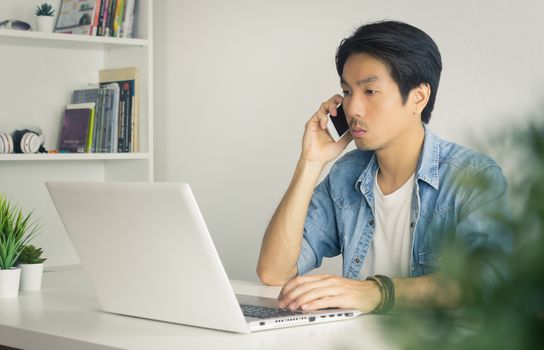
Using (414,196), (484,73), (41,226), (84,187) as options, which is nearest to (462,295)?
(84,187)

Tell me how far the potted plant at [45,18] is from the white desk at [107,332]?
1.84 metres

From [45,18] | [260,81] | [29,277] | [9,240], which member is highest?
[45,18]

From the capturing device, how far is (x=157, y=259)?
1521 millimetres

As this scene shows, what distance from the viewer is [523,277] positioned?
0.17 metres

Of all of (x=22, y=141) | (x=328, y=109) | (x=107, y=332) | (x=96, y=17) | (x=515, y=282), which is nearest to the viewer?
(x=515, y=282)

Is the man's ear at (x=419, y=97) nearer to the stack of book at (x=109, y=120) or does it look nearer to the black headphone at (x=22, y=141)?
the stack of book at (x=109, y=120)

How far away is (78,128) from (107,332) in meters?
2.28

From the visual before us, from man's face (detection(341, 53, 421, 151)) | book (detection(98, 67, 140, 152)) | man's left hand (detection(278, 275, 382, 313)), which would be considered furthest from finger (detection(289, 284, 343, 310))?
book (detection(98, 67, 140, 152))

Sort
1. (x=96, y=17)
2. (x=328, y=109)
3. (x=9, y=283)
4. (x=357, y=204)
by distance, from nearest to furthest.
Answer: (x=9, y=283)
(x=357, y=204)
(x=328, y=109)
(x=96, y=17)

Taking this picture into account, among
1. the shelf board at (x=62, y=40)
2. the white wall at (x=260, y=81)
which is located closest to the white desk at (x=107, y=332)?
the white wall at (x=260, y=81)

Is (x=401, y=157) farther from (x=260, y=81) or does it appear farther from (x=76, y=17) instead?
(x=76, y=17)

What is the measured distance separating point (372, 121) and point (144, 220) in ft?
2.64

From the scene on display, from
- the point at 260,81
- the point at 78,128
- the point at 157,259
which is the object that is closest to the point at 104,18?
the point at 78,128

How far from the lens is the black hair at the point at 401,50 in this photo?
6.95 feet
